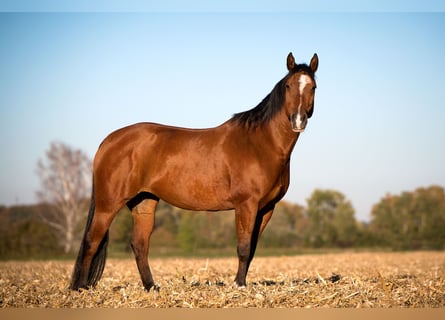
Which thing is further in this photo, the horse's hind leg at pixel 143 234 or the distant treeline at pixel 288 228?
the distant treeline at pixel 288 228

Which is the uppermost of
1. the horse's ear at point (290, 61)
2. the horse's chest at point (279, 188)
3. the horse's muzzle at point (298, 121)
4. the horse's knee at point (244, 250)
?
the horse's ear at point (290, 61)

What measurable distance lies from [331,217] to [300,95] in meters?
59.9

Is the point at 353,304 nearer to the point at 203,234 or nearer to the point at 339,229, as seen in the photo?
the point at 203,234

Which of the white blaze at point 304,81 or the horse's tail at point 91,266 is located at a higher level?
the white blaze at point 304,81

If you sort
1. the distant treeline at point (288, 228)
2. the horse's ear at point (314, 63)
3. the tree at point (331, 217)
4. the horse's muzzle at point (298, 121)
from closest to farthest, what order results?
the horse's muzzle at point (298, 121) → the horse's ear at point (314, 63) → the distant treeline at point (288, 228) → the tree at point (331, 217)

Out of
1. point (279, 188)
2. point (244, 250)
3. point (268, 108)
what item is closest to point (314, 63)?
point (268, 108)

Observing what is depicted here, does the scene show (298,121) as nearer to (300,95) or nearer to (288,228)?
(300,95)

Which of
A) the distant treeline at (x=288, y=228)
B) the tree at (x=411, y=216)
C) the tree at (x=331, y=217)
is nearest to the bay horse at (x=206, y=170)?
the distant treeline at (x=288, y=228)

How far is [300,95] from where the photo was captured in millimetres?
7730

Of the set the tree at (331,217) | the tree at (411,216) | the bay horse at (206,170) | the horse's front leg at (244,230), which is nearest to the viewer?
the horse's front leg at (244,230)

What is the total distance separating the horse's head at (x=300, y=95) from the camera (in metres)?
7.59

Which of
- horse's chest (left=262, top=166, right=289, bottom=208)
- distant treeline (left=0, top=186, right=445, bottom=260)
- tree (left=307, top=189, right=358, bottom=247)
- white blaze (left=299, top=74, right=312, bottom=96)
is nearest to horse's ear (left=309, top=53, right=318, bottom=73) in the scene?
white blaze (left=299, top=74, right=312, bottom=96)

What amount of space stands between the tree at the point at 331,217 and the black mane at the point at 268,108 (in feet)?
144

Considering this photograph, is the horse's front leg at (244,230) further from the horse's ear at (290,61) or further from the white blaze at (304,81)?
the horse's ear at (290,61)
